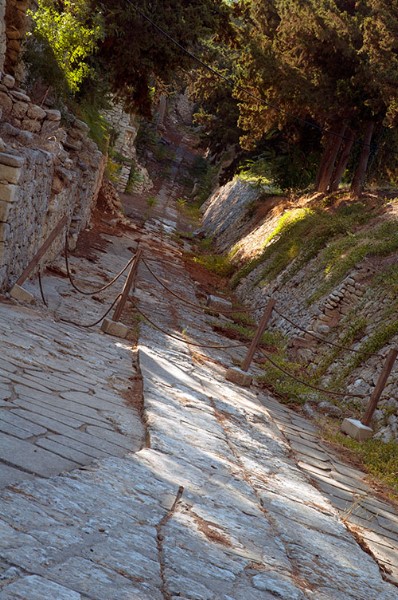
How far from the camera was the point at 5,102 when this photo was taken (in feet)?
37.1

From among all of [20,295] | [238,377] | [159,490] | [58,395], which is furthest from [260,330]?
[159,490]

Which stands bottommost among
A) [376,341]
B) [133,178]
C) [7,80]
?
[376,341]

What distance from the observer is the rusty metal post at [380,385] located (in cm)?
824

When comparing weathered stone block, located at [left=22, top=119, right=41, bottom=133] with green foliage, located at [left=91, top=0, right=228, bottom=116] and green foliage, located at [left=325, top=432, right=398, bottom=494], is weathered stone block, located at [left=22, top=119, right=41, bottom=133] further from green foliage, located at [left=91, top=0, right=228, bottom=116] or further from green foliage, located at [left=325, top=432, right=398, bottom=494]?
green foliage, located at [left=325, top=432, right=398, bottom=494]

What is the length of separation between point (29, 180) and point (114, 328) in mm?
2302

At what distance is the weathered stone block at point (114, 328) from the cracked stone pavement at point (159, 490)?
0.56m

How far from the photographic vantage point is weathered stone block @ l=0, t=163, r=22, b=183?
7.80m

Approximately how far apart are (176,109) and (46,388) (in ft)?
221

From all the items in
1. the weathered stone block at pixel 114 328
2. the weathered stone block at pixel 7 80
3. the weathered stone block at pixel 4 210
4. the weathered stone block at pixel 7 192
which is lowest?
the weathered stone block at pixel 114 328

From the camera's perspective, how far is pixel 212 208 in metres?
34.9

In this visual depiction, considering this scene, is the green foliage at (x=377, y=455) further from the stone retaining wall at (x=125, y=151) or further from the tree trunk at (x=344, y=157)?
the stone retaining wall at (x=125, y=151)

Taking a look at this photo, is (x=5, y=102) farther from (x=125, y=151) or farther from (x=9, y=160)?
(x=125, y=151)

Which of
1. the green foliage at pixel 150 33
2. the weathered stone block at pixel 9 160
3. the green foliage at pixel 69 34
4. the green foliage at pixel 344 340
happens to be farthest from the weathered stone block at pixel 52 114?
the green foliage at pixel 344 340

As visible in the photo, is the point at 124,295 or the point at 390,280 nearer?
the point at 124,295
